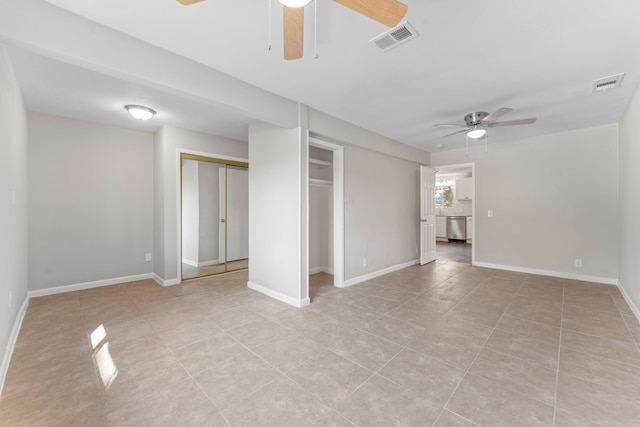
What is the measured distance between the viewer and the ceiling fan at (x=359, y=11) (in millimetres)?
1258

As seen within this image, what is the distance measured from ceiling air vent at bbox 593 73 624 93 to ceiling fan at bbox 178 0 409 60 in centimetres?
278

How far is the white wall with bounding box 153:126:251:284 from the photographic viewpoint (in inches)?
162

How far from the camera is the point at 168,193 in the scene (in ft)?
13.6

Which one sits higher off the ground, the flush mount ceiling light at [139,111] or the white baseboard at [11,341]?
the flush mount ceiling light at [139,111]

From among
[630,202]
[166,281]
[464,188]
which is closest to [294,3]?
→ [166,281]

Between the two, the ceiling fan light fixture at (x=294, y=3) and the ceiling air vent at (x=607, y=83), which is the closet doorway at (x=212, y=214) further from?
the ceiling air vent at (x=607, y=83)

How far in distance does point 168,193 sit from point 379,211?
3554mm

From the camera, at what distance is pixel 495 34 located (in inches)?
77.1

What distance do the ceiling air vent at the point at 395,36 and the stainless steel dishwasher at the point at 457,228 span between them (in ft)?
28.8

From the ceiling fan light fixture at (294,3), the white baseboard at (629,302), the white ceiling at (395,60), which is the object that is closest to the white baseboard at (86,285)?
the white ceiling at (395,60)

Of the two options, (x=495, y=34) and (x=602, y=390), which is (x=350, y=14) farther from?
(x=602, y=390)

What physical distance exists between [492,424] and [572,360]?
47.6 inches

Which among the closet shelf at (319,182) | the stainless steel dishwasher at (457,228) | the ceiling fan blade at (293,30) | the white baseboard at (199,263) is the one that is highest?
the ceiling fan blade at (293,30)

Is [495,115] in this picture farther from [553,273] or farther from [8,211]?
[8,211]
